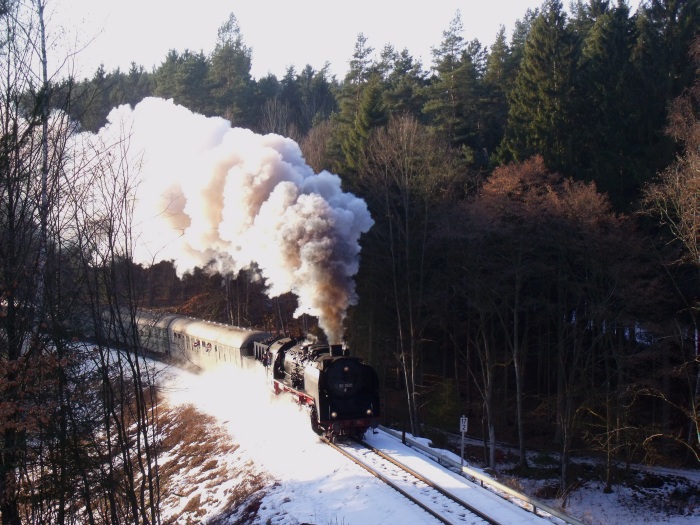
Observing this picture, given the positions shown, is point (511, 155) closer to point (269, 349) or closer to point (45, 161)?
point (269, 349)

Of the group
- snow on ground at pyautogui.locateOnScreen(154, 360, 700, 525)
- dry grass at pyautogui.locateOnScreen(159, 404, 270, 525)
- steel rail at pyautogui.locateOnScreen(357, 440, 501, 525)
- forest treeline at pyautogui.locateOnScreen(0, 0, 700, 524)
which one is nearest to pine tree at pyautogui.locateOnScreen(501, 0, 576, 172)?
forest treeline at pyautogui.locateOnScreen(0, 0, 700, 524)

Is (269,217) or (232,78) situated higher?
(232,78)

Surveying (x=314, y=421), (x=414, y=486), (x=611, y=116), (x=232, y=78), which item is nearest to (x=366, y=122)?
(x=611, y=116)

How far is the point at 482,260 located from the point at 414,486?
40.1ft

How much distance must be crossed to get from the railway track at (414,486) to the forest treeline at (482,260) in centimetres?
502

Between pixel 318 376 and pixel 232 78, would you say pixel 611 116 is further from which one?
pixel 232 78

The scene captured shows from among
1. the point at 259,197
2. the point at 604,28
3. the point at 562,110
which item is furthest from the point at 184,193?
the point at 604,28

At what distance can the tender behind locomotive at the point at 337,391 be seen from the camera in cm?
1680

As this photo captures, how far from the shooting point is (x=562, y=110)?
2812cm

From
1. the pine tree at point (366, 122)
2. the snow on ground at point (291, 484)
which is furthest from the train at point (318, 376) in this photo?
the pine tree at point (366, 122)

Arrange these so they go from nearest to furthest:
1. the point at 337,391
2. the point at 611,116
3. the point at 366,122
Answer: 1. the point at 337,391
2. the point at 611,116
3. the point at 366,122

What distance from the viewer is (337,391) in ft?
55.7

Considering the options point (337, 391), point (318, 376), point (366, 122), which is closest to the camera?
point (318, 376)

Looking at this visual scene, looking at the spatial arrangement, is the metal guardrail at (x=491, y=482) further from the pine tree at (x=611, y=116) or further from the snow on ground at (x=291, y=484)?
the pine tree at (x=611, y=116)
